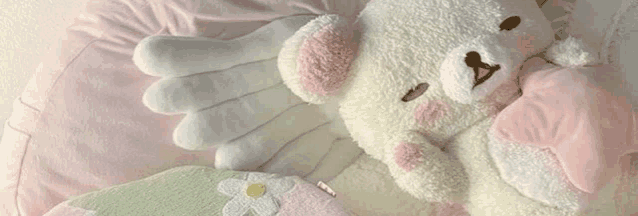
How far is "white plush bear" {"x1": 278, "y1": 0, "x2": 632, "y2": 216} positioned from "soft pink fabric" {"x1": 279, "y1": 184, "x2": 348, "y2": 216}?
0.10 m

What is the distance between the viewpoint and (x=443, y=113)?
712 millimetres

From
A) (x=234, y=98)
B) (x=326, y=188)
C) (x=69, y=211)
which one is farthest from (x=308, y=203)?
(x=69, y=211)

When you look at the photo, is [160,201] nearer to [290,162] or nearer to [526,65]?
[290,162]

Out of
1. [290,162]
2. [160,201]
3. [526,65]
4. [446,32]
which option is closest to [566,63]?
[526,65]

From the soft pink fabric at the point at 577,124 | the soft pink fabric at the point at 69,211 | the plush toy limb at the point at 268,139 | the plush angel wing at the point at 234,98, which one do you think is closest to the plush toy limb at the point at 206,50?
the plush angel wing at the point at 234,98

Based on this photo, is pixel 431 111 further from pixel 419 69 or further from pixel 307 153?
pixel 307 153

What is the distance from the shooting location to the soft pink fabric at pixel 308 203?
0.70m

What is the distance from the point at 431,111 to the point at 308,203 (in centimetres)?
22

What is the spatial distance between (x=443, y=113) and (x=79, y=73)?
1.88ft

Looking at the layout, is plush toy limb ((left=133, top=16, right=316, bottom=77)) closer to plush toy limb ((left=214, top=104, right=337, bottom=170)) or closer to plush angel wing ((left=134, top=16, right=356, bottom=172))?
plush angel wing ((left=134, top=16, right=356, bottom=172))

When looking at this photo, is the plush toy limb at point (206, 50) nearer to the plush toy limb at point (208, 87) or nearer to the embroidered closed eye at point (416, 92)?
the plush toy limb at point (208, 87)

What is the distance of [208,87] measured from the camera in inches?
29.6

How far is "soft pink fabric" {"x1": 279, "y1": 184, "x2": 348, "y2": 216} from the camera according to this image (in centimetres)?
70

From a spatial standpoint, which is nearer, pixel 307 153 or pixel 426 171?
pixel 426 171
